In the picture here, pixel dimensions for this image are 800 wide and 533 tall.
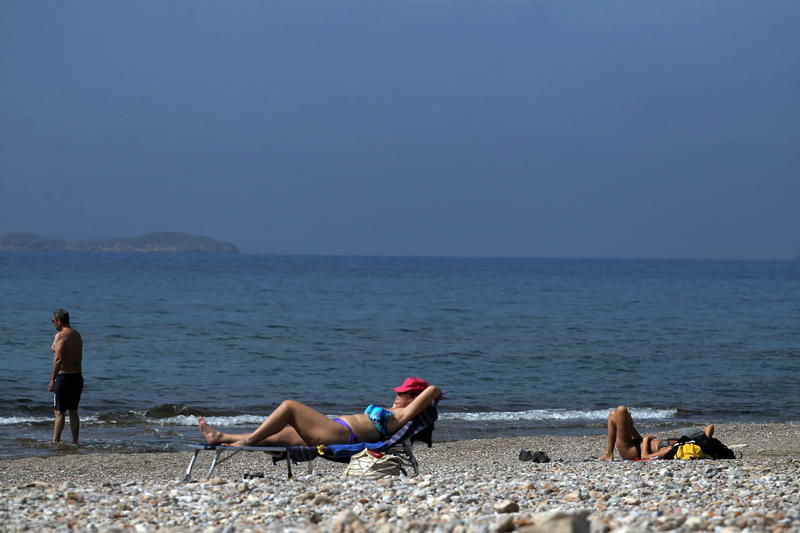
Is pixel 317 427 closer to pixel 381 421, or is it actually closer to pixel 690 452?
pixel 381 421

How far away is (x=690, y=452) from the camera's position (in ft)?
29.8

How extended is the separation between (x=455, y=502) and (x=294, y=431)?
2215mm

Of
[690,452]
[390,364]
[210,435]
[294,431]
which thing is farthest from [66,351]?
[390,364]

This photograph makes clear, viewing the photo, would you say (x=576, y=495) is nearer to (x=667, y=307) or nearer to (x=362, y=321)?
(x=362, y=321)

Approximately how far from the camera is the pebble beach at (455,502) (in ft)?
16.1

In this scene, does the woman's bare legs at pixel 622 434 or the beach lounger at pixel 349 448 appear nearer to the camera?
the beach lounger at pixel 349 448

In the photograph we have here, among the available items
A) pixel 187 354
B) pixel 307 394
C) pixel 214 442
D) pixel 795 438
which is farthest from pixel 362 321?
pixel 214 442

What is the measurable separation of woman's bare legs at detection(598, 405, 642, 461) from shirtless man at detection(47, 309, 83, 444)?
6321mm

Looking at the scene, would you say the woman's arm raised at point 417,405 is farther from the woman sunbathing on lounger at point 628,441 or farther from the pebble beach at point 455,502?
the woman sunbathing on lounger at point 628,441

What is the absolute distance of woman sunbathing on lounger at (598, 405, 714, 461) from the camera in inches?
367

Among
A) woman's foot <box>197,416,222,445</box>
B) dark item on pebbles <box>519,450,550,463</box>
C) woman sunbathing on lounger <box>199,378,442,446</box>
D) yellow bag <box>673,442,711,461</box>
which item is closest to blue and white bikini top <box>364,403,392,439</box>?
woman sunbathing on lounger <box>199,378,442,446</box>

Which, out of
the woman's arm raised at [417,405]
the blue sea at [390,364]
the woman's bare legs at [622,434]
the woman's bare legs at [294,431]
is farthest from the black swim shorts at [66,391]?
the woman's bare legs at [622,434]

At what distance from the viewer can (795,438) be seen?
1230 cm

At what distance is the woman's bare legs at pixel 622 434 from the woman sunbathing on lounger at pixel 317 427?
7.81ft
